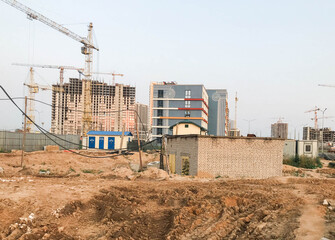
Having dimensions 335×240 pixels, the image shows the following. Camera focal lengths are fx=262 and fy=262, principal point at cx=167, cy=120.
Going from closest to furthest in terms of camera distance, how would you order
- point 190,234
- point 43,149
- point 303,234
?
point 303,234 → point 190,234 → point 43,149

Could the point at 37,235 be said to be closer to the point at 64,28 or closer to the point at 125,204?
the point at 125,204

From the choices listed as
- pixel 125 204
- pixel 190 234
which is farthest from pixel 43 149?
pixel 190 234

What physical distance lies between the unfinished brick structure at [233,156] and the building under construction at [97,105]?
11411 centimetres

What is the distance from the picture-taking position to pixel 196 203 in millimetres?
11117

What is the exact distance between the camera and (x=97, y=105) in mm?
138000

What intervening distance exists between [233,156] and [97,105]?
412 ft

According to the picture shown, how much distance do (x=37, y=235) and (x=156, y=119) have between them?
72.1m

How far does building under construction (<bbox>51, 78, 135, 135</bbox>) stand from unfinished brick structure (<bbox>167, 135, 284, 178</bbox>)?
4493 inches

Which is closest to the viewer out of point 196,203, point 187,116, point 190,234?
point 190,234

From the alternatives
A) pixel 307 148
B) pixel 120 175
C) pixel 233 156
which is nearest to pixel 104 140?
pixel 120 175

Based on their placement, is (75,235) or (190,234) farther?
(75,235)

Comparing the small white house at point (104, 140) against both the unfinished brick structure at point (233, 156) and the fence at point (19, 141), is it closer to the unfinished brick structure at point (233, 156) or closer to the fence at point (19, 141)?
the fence at point (19, 141)

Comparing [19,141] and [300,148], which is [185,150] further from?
[19,141]

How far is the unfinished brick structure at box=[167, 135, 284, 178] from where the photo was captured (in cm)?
1981
